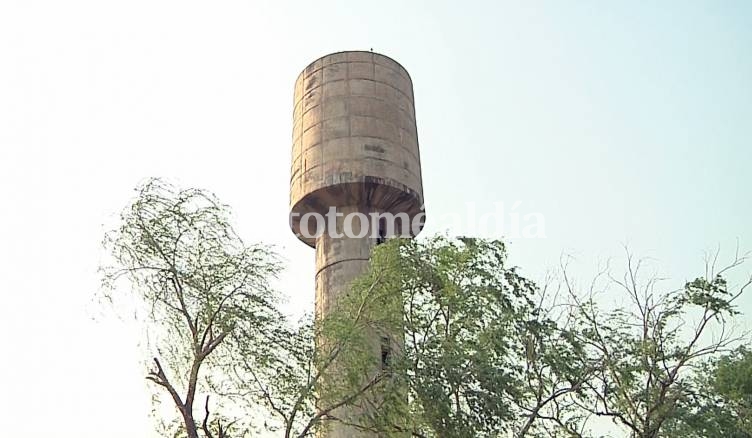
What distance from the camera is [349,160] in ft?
46.6

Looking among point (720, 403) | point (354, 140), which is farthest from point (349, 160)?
point (720, 403)

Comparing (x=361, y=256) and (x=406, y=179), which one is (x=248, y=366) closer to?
(x=361, y=256)

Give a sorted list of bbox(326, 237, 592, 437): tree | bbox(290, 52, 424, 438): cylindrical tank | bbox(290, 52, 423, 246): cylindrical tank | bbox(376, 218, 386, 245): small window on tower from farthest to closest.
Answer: bbox(376, 218, 386, 245): small window on tower < bbox(290, 52, 423, 246): cylindrical tank < bbox(290, 52, 424, 438): cylindrical tank < bbox(326, 237, 592, 437): tree

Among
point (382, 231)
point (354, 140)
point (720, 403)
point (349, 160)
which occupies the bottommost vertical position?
point (720, 403)

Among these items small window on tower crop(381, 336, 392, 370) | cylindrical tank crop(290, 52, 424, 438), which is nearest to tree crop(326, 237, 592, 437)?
small window on tower crop(381, 336, 392, 370)

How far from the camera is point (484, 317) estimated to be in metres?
9.92

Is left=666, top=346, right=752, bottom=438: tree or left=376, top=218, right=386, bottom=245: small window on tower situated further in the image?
left=376, top=218, right=386, bottom=245: small window on tower

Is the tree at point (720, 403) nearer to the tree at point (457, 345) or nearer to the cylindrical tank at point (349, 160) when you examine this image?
the tree at point (457, 345)

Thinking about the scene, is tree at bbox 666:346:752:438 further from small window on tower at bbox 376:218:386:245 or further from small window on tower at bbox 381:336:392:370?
small window on tower at bbox 376:218:386:245

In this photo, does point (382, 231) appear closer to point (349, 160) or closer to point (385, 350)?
point (349, 160)

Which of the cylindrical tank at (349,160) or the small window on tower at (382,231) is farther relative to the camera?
the small window on tower at (382,231)

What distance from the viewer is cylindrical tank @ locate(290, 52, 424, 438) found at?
14078 mm

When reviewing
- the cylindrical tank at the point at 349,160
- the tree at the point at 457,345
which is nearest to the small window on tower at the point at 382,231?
the cylindrical tank at the point at 349,160

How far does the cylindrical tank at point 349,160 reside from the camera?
1408 centimetres
